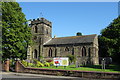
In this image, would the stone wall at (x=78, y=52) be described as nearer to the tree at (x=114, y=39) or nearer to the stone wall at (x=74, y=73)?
the tree at (x=114, y=39)

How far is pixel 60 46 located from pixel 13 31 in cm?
2237

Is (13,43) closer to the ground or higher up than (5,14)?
closer to the ground

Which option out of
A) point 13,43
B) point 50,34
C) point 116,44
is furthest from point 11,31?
point 50,34

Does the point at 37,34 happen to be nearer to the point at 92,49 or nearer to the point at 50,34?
the point at 50,34

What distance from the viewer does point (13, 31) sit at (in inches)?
1013

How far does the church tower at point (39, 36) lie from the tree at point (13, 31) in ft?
68.4

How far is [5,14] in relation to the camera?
2619 cm

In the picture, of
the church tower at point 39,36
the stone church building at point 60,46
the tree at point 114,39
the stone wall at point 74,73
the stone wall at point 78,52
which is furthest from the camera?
the church tower at point 39,36

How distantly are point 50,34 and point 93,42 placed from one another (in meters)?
18.2

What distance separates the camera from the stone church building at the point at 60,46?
4231 cm

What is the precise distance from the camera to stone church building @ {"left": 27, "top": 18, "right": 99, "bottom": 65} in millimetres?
42312

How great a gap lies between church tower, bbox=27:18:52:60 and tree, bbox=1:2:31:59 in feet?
68.4

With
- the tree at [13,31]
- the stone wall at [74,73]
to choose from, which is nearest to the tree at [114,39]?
the stone wall at [74,73]

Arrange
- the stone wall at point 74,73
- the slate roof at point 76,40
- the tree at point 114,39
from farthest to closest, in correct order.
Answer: the slate roof at point 76,40 < the tree at point 114,39 < the stone wall at point 74,73
